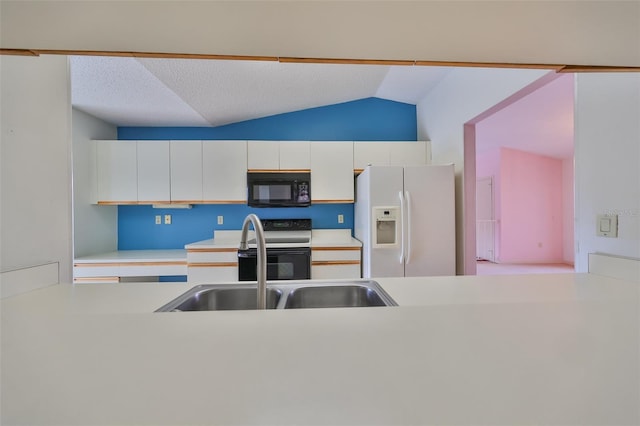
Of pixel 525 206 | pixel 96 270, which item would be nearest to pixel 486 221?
pixel 525 206

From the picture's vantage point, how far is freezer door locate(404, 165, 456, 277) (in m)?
2.52

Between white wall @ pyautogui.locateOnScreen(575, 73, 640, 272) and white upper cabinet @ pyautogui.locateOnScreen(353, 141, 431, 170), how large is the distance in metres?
1.94

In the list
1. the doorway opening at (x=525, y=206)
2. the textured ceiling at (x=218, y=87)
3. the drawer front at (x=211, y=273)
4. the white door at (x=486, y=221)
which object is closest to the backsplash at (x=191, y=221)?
the drawer front at (x=211, y=273)

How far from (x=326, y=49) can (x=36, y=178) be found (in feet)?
3.68

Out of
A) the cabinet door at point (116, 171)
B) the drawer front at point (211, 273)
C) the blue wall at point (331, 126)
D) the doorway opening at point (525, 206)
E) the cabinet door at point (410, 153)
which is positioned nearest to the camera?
the drawer front at point (211, 273)

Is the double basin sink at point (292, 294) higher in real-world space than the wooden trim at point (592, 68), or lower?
lower

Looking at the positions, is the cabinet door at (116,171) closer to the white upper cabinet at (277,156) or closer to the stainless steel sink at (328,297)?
the white upper cabinet at (277,156)

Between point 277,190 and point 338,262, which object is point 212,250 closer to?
point 277,190

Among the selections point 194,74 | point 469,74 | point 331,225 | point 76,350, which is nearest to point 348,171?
point 331,225

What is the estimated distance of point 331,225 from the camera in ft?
11.3

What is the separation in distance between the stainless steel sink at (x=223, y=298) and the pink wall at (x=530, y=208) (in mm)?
6078

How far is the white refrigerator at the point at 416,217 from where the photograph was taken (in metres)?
2.52

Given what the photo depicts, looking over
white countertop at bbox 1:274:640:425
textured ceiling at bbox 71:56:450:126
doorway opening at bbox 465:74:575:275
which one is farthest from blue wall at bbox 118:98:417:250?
doorway opening at bbox 465:74:575:275

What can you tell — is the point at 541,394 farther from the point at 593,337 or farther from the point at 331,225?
the point at 331,225
